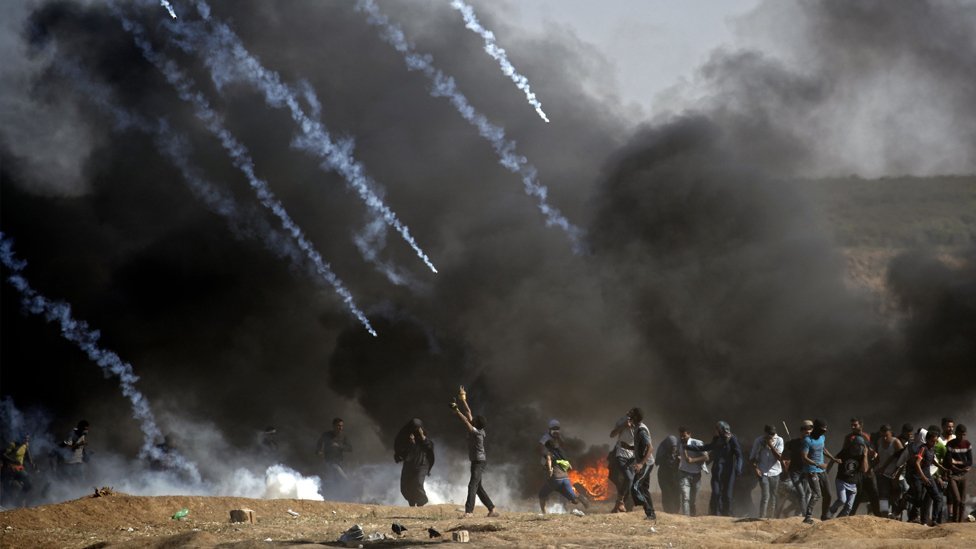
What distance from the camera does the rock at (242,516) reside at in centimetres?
1969

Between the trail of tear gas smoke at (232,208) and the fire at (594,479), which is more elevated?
the trail of tear gas smoke at (232,208)

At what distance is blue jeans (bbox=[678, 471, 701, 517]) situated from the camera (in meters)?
22.1

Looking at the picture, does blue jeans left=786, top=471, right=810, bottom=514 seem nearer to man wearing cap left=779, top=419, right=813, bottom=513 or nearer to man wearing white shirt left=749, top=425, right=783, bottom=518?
man wearing cap left=779, top=419, right=813, bottom=513

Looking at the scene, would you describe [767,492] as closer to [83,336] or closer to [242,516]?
[242,516]

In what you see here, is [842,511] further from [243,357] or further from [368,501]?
[243,357]

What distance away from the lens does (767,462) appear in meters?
20.9

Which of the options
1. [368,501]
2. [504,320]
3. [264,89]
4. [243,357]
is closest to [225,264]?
[243,357]

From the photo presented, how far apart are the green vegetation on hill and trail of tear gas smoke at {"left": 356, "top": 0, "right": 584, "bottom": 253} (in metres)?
28.1

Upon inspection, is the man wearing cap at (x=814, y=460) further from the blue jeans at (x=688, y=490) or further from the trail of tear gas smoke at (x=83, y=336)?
the trail of tear gas smoke at (x=83, y=336)

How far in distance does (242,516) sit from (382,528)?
10.0ft

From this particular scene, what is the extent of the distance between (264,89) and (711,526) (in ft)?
79.3

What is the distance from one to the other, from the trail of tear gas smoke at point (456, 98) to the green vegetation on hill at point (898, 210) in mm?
28089

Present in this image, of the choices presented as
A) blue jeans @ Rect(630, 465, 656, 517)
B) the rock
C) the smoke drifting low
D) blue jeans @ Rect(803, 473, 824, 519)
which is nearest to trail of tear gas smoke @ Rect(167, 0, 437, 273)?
the smoke drifting low

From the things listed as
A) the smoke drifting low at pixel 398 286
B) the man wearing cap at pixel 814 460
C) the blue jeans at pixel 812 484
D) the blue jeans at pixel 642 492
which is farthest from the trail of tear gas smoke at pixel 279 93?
the blue jeans at pixel 812 484
